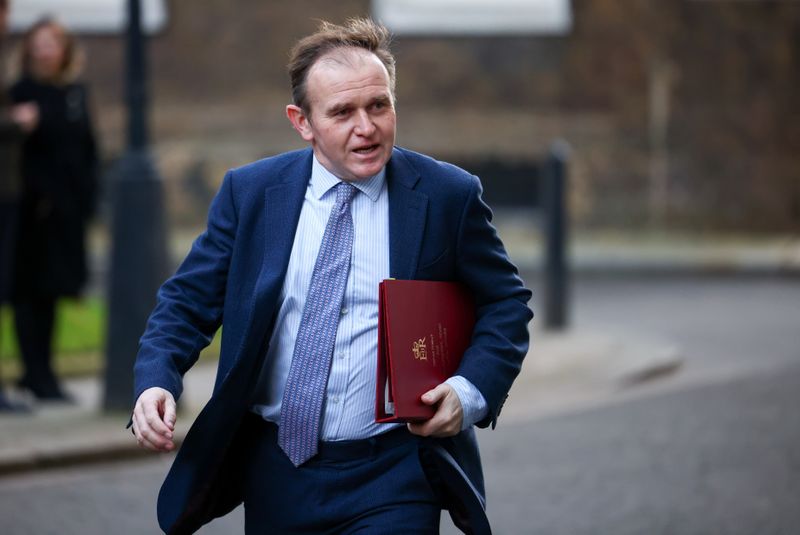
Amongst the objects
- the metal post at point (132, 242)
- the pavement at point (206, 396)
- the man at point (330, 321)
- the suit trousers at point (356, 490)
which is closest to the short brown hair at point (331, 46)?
the man at point (330, 321)

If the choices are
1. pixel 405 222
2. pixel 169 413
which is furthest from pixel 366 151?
pixel 169 413

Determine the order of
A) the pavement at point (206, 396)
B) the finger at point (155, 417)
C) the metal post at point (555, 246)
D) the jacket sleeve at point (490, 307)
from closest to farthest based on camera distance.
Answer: the finger at point (155, 417), the jacket sleeve at point (490, 307), the pavement at point (206, 396), the metal post at point (555, 246)

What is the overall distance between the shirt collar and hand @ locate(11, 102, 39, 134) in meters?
4.90

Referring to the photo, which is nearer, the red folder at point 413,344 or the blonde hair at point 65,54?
the red folder at point 413,344

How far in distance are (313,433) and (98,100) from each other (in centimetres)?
1432

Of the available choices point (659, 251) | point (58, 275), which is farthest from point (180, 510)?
point (659, 251)

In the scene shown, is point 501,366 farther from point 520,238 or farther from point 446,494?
point 520,238

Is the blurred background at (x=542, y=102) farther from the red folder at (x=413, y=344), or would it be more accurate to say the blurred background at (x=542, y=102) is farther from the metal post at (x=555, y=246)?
the red folder at (x=413, y=344)

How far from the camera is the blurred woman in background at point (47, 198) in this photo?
8414 millimetres

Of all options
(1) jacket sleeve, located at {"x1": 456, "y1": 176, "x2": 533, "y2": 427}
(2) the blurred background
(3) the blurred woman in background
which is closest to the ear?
(1) jacket sleeve, located at {"x1": 456, "y1": 176, "x2": 533, "y2": 427}

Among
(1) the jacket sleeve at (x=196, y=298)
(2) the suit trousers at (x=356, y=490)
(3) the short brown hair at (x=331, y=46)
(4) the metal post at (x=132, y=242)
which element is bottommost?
(4) the metal post at (x=132, y=242)

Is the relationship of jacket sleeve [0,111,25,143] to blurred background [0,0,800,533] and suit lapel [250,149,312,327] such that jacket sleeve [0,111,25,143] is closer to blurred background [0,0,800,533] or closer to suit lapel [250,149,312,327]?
suit lapel [250,149,312,327]

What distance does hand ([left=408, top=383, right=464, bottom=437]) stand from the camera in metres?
3.38

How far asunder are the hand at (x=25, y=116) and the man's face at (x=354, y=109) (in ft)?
16.4
